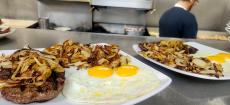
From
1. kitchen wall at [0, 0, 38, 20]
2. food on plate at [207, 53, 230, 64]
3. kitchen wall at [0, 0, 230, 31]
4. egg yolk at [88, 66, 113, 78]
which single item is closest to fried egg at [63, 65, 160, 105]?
egg yolk at [88, 66, 113, 78]

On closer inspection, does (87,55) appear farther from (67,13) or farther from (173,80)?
(67,13)

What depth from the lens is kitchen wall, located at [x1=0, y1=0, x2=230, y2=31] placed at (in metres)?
3.62

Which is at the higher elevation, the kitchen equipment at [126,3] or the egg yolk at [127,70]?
the kitchen equipment at [126,3]

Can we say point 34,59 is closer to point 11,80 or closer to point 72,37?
point 11,80

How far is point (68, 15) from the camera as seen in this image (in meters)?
3.68

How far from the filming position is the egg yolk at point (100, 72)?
94 cm

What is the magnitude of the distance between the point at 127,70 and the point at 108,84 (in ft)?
0.34

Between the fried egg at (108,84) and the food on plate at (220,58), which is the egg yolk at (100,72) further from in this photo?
the food on plate at (220,58)

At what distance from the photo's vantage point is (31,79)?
0.79m

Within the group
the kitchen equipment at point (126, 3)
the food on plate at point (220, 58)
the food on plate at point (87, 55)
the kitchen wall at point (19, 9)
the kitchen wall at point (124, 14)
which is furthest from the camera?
the kitchen wall at point (19, 9)

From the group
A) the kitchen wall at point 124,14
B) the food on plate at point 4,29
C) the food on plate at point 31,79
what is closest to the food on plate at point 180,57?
the food on plate at point 31,79

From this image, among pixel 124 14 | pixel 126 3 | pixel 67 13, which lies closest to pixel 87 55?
pixel 126 3

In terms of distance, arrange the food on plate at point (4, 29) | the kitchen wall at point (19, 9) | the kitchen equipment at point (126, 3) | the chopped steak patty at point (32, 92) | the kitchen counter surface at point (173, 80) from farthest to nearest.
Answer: the kitchen wall at point (19, 9)
the kitchen equipment at point (126, 3)
the food on plate at point (4, 29)
the kitchen counter surface at point (173, 80)
the chopped steak patty at point (32, 92)

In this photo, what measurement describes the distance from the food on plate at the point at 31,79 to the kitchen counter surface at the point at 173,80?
282 millimetres
